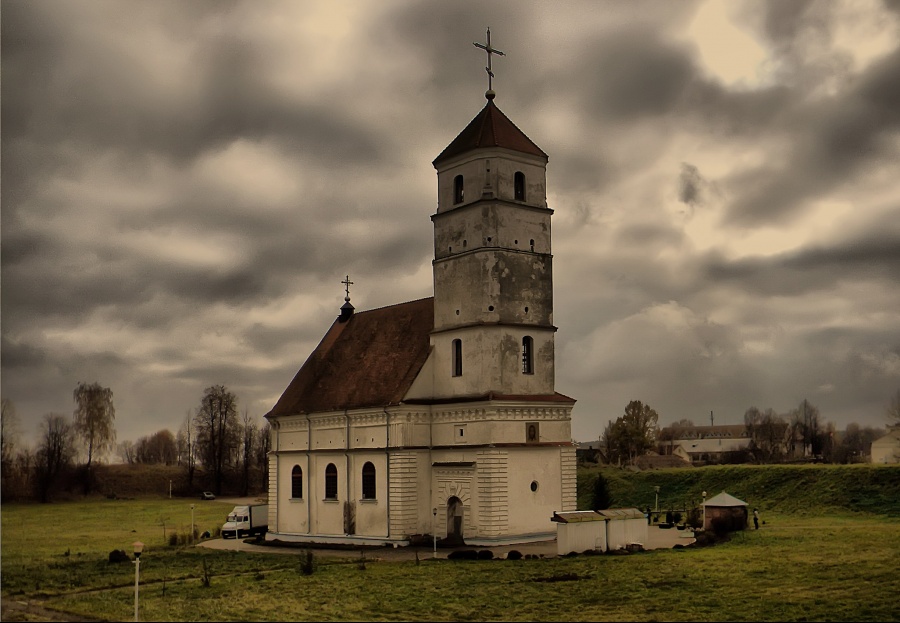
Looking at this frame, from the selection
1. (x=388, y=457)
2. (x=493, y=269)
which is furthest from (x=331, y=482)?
(x=493, y=269)

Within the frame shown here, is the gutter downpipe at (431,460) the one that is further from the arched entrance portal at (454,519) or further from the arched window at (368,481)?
the arched window at (368,481)

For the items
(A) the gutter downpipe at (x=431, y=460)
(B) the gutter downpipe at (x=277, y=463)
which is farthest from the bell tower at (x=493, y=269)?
(B) the gutter downpipe at (x=277, y=463)

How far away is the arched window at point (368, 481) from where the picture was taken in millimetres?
47188

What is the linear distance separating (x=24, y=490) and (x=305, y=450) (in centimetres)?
1613

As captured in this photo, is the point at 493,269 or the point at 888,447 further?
the point at 888,447

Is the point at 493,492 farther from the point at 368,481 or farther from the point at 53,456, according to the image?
the point at 53,456

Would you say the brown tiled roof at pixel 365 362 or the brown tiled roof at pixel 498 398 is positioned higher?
the brown tiled roof at pixel 365 362

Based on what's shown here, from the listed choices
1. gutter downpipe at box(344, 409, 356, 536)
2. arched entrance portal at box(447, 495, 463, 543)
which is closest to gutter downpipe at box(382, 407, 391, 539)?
arched entrance portal at box(447, 495, 463, 543)

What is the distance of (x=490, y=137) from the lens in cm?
4672

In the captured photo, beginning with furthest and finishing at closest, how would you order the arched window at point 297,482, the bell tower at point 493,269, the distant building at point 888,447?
the distant building at point 888,447 < the arched window at point 297,482 < the bell tower at point 493,269

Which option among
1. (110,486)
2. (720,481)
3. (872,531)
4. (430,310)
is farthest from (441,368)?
(110,486)

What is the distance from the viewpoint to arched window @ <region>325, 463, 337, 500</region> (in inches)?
1971

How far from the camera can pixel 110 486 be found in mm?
78562

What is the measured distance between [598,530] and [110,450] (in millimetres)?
42821
